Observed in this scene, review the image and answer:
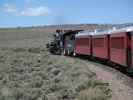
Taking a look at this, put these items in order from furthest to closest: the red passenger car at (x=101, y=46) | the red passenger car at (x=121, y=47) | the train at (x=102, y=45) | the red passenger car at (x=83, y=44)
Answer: the red passenger car at (x=83, y=44), the red passenger car at (x=101, y=46), the train at (x=102, y=45), the red passenger car at (x=121, y=47)

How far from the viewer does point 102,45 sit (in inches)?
1219

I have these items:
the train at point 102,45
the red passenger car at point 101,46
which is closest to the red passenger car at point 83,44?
the train at point 102,45

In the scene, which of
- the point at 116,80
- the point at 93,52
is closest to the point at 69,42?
the point at 93,52

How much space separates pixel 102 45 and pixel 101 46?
476mm

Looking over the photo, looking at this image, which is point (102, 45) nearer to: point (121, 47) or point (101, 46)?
point (101, 46)

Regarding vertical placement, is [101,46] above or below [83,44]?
above

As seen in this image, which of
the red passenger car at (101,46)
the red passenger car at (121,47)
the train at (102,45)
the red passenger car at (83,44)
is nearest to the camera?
the red passenger car at (121,47)

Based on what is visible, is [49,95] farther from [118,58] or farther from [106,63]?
[106,63]

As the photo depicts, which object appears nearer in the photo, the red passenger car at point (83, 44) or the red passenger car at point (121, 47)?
the red passenger car at point (121, 47)

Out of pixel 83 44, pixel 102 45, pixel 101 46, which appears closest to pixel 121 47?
pixel 102 45

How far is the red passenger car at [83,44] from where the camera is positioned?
3833 centimetres

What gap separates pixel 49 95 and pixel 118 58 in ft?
24.0

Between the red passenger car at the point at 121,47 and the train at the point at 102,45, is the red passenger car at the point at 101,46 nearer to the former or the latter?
the train at the point at 102,45

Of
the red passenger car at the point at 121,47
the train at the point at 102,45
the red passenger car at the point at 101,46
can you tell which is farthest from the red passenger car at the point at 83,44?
the red passenger car at the point at 121,47
